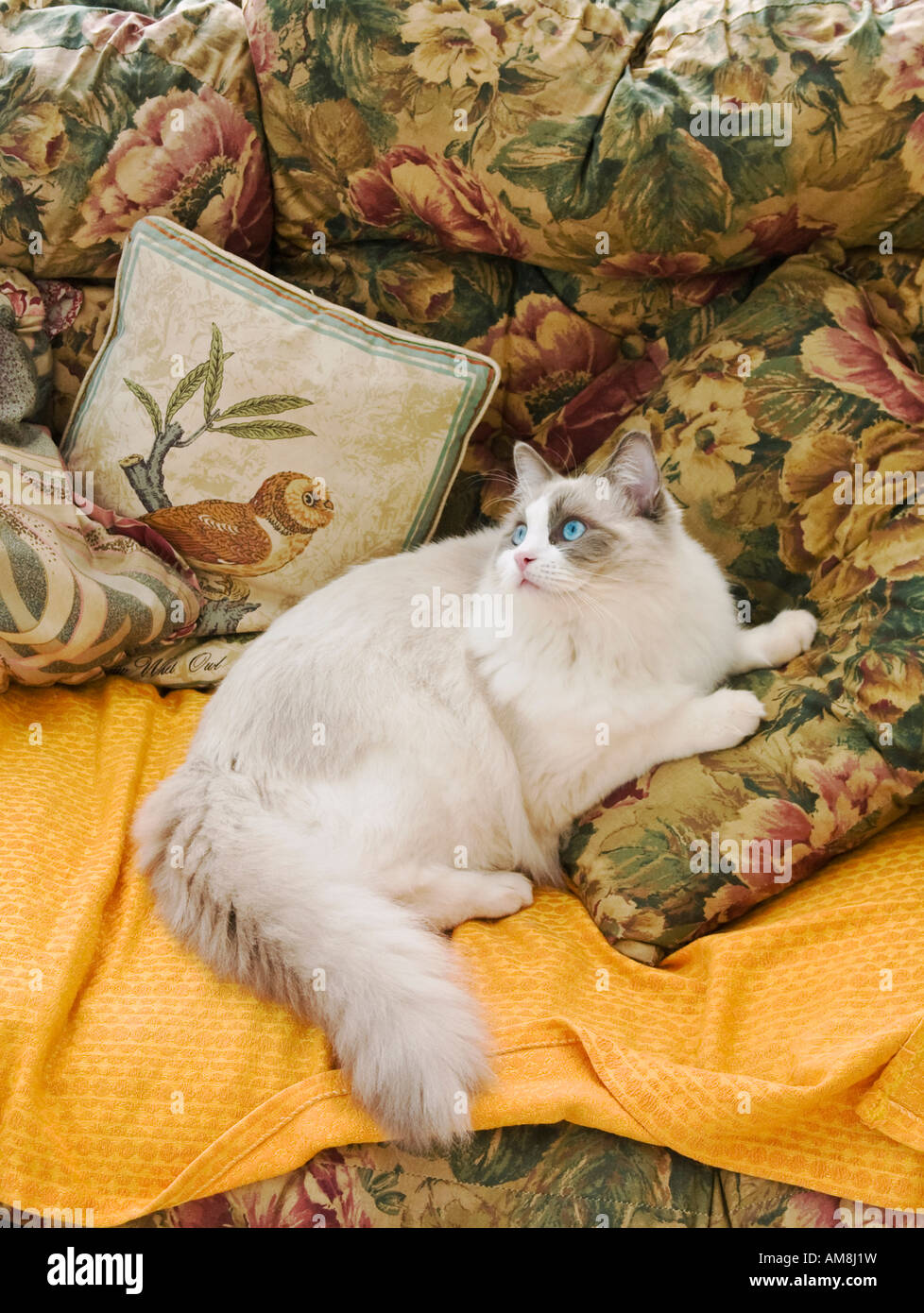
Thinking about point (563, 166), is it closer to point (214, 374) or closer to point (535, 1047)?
point (214, 374)

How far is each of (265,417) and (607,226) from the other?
2.06ft

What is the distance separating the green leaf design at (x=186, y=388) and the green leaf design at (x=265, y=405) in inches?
2.9

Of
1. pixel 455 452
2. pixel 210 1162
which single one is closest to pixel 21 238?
pixel 455 452

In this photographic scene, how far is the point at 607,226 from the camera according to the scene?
153cm

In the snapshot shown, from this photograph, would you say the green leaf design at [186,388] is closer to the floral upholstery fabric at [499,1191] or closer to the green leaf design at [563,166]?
the green leaf design at [563,166]

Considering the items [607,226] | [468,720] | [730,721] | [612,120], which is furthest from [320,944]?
[612,120]

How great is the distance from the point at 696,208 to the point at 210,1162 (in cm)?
144

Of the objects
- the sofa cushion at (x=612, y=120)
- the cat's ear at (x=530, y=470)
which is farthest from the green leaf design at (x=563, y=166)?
the cat's ear at (x=530, y=470)

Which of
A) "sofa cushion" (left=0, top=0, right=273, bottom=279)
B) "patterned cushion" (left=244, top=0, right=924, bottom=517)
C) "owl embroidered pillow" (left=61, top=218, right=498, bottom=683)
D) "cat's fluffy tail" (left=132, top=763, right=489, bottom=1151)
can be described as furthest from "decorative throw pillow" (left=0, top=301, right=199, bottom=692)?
"patterned cushion" (left=244, top=0, right=924, bottom=517)

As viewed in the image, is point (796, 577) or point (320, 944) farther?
point (796, 577)

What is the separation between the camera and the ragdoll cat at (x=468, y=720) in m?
1.26

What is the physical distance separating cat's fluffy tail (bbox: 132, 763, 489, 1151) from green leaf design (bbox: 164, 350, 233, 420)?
0.65m

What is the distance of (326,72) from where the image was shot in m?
1.57

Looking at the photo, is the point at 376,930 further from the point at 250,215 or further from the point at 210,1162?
the point at 250,215
